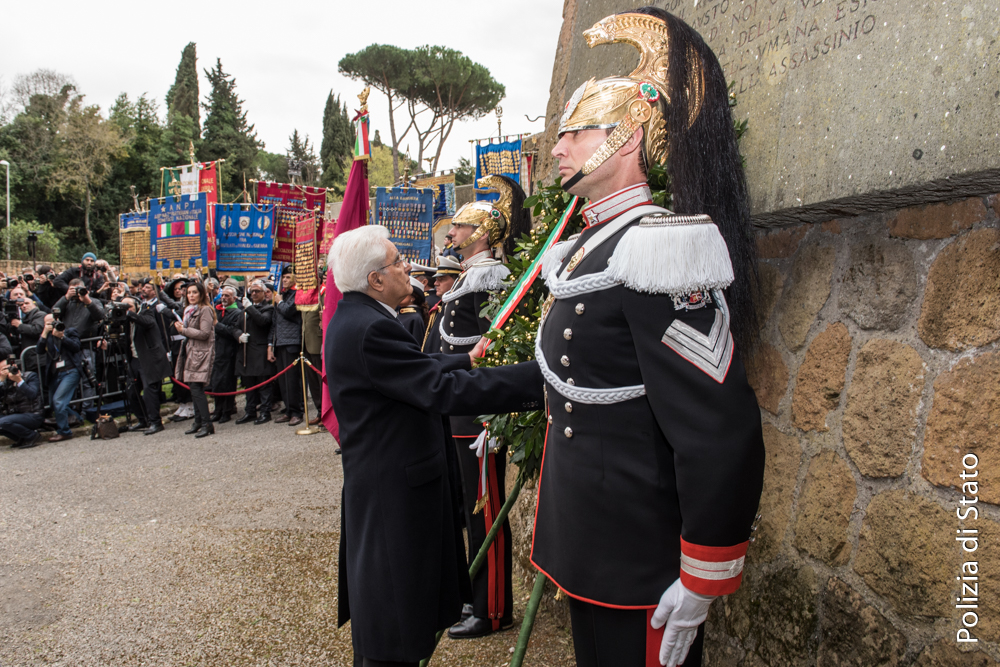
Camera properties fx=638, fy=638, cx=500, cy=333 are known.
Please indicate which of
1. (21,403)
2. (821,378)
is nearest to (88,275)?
(21,403)

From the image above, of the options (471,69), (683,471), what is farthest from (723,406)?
(471,69)

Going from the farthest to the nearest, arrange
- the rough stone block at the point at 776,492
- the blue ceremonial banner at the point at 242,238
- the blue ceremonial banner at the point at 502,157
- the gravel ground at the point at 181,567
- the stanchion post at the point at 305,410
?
the blue ceremonial banner at the point at 242,238 → the blue ceremonial banner at the point at 502,157 → the stanchion post at the point at 305,410 → the gravel ground at the point at 181,567 → the rough stone block at the point at 776,492

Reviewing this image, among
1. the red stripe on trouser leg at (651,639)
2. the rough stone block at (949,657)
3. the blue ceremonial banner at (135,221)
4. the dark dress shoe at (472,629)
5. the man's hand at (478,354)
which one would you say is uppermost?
the blue ceremonial banner at (135,221)

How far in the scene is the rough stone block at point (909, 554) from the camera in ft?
5.36

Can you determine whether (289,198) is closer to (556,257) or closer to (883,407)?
(556,257)

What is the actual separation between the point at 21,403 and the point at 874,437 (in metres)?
10.00

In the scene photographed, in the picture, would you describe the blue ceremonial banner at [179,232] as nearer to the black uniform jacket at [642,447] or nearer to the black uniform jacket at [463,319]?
the black uniform jacket at [463,319]

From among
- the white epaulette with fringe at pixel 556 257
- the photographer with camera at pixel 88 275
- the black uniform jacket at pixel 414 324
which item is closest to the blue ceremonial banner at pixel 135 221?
the photographer with camera at pixel 88 275

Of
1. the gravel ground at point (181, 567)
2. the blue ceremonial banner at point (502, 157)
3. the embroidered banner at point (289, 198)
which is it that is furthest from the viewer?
the embroidered banner at point (289, 198)

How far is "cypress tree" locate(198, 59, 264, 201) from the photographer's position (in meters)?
45.3

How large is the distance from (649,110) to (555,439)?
2.98ft

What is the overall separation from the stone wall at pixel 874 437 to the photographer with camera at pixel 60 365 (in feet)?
30.7

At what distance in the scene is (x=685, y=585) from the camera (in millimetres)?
1443

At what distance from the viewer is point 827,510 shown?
202cm
